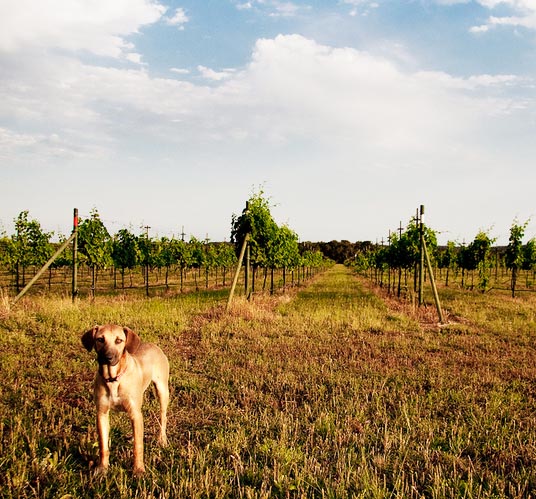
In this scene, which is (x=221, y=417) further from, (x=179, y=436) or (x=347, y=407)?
(x=347, y=407)

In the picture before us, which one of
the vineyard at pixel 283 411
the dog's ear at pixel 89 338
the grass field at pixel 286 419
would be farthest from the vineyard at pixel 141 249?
the dog's ear at pixel 89 338

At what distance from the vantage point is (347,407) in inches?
205

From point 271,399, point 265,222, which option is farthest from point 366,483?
point 265,222

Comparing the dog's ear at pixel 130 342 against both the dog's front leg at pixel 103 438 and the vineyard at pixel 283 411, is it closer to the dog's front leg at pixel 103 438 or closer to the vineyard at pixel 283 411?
the dog's front leg at pixel 103 438

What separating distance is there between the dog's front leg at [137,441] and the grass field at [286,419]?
0.36 ft

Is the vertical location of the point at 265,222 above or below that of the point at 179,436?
above

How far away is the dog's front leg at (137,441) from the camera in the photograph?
11.7 ft

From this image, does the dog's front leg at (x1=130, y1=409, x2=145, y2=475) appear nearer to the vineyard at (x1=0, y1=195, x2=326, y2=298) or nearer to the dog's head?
the dog's head

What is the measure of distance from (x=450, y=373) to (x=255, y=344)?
4022mm

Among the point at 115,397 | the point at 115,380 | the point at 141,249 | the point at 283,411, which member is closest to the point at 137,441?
the point at 115,397

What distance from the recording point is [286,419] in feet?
15.4

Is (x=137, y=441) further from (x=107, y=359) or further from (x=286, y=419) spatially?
(x=286, y=419)

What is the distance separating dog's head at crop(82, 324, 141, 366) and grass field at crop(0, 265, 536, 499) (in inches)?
42.4

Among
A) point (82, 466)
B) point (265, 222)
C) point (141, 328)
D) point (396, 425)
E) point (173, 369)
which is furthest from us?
point (265, 222)
